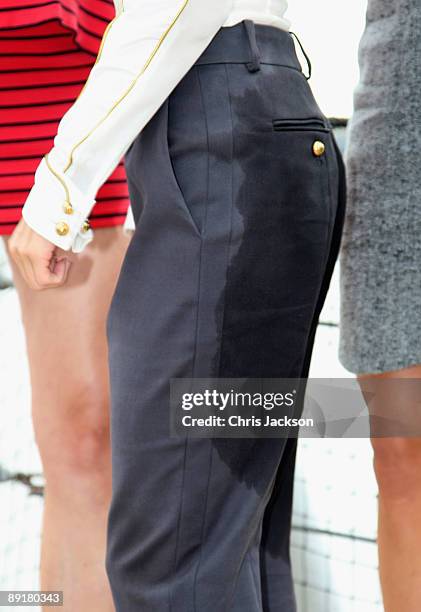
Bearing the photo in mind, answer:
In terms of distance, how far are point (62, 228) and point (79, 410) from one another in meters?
0.40

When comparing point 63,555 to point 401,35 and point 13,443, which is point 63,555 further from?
point 401,35

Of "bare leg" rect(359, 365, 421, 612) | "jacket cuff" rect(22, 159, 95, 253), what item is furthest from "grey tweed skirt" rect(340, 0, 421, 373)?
"jacket cuff" rect(22, 159, 95, 253)

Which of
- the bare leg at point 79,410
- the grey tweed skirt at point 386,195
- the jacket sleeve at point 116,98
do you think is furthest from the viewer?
the bare leg at point 79,410

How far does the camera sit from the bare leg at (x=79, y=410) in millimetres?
1129

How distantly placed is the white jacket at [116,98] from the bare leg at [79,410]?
33cm

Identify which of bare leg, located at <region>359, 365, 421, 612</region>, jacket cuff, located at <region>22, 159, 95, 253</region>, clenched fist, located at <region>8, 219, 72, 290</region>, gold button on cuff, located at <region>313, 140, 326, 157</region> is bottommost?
bare leg, located at <region>359, 365, 421, 612</region>

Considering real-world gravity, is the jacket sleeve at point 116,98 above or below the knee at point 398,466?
above

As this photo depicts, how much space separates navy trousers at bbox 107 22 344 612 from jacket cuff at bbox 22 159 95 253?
0.07 meters

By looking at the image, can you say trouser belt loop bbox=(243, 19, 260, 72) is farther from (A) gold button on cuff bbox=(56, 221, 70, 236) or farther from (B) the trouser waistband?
(A) gold button on cuff bbox=(56, 221, 70, 236)

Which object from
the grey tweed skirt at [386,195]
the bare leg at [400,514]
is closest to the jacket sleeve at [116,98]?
the grey tweed skirt at [386,195]

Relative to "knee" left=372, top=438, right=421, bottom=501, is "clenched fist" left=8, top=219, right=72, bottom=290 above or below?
above

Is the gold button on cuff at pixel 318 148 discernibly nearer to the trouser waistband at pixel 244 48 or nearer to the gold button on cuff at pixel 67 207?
the trouser waistband at pixel 244 48

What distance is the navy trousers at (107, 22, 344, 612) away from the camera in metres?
0.79

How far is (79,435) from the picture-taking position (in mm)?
1135
